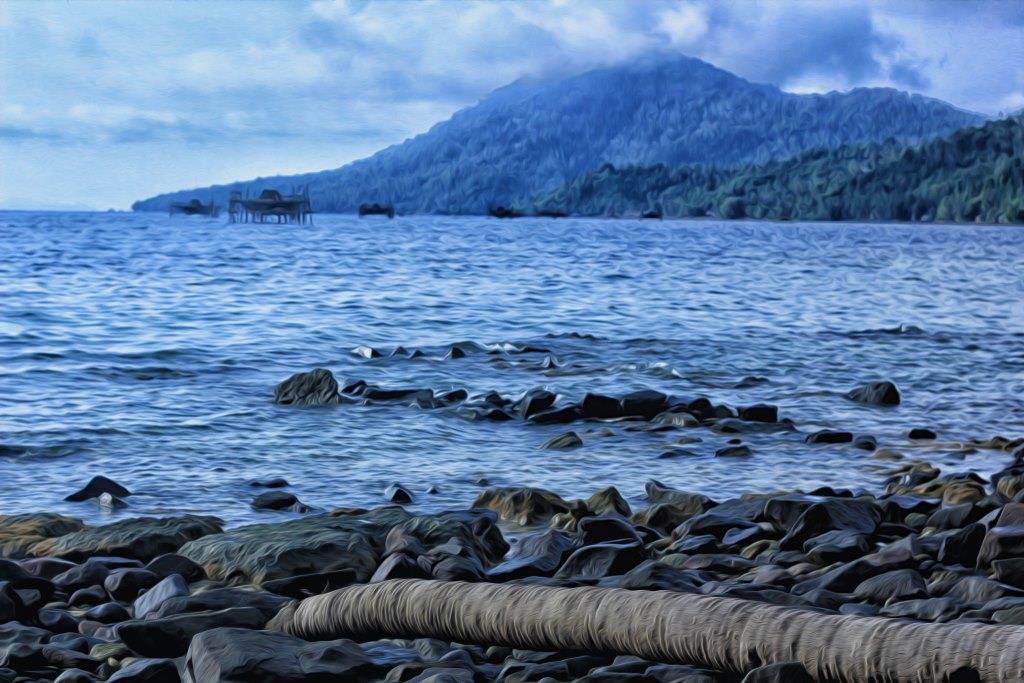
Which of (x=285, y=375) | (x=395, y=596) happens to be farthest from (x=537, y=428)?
(x=395, y=596)

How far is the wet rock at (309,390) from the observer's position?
14953 mm

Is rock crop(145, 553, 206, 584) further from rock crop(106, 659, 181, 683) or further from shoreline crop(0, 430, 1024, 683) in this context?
rock crop(106, 659, 181, 683)

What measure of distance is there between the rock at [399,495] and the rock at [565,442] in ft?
8.14

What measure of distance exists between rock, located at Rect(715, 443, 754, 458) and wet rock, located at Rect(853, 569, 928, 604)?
568cm

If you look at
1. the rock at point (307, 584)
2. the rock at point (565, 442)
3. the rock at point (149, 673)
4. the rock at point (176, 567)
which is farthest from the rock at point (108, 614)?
the rock at point (565, 442)

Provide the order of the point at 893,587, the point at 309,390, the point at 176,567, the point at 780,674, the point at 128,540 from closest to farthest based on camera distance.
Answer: the point at 780,674 → the point at 893,587 → the point at 176,567 → the point at 128,540 → the point at 309,390

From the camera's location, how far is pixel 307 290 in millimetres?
35031

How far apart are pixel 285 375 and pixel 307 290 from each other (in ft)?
58.0

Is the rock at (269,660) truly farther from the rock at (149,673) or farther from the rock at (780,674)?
the rock at (780,674)

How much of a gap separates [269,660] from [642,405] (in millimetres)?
9886

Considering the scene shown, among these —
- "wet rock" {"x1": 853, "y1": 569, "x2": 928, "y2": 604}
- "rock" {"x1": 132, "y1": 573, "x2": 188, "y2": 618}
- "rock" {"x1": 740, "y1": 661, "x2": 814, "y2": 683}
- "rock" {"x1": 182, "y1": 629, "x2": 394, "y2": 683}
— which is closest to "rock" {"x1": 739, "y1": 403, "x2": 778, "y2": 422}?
"wet rock" {"x1": 853, "y1": 569, "x2": 928, "y2": 604}

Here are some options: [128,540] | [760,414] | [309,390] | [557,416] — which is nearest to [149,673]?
[128,540]

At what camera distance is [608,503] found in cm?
873

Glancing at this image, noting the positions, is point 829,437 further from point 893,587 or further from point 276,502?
point 893,587
